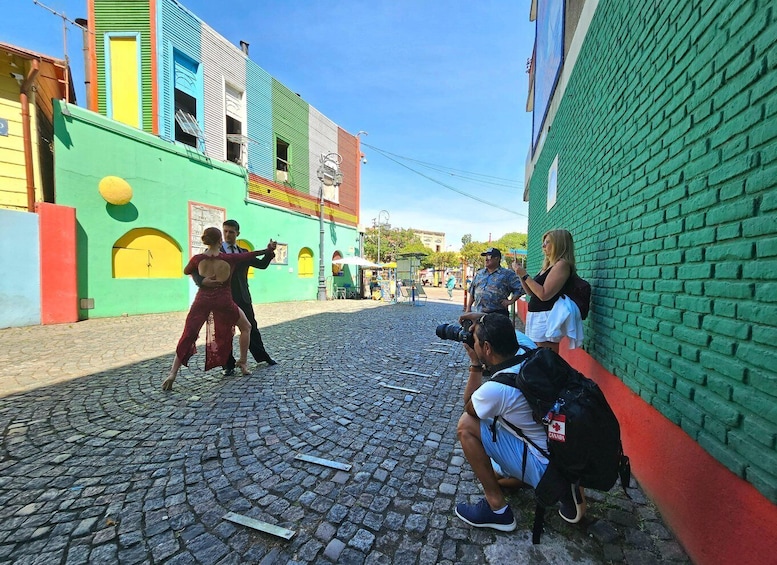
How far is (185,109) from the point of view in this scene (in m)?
12.4

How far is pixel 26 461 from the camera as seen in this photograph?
8.37ft

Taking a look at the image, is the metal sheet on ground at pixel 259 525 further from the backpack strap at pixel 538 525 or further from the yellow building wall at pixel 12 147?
the yellow building wall at pixel 12 147

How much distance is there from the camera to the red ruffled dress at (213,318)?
13.6ft

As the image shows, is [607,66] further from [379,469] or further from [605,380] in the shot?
[379,469]

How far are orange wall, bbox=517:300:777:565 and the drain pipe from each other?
12191mm

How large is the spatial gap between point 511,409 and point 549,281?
1.40 m

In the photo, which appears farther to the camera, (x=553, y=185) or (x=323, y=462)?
(x=553, y=185)

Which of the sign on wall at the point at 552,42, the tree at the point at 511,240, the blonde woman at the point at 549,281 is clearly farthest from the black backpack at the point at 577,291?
the tree at the point at 511,240

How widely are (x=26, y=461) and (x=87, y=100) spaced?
13.2m

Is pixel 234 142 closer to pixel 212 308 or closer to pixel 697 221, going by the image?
pixel 212 308

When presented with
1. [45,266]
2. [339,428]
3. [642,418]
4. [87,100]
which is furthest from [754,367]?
[87,100]

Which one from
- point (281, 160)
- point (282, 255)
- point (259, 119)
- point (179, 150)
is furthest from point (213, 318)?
point (281, 160)

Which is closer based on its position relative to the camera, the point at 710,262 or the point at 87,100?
the point at 710,262

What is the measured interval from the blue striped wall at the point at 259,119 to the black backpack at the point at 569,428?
1527 cm
